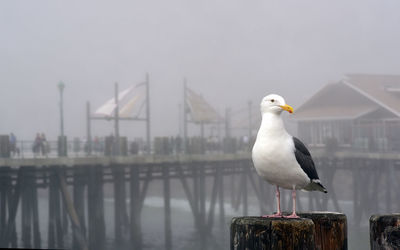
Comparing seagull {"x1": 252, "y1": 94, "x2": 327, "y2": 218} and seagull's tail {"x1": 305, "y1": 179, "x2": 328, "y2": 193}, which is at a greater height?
seagull {"x1": 252, "y1": 94, "x2": 327, "y2": 218}

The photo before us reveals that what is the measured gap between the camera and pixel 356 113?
23047 mm

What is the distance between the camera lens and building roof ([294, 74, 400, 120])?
22.2m

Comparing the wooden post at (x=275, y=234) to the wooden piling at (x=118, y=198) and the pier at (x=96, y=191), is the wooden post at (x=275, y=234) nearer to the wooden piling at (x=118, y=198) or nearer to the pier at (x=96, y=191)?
the pier at (x=96, y=191)

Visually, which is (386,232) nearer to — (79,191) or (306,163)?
(306,163)

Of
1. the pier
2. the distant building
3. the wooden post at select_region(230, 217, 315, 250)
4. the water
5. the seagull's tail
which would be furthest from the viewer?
the distant building

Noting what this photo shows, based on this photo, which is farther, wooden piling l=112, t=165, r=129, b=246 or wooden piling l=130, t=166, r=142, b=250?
wooden piling l=112, t=165, r=129, b=246

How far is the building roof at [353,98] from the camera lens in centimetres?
2219

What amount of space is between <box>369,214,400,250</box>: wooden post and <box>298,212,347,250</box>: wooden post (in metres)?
0.13

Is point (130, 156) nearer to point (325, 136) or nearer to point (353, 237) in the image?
point (353, 237)

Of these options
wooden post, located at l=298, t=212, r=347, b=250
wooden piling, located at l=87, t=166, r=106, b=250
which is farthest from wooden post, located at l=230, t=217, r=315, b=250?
wooden piling, located at l=87, t=166, r=106, b=250

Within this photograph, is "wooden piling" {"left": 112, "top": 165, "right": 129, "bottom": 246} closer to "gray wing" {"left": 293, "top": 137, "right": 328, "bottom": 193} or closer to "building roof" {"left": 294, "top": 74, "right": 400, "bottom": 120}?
"building roof" {"left": 294, "top": 74, "right": 400, "bottom": 120}

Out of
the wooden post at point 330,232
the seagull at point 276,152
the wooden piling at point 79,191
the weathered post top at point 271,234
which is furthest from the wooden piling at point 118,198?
the weathered post top at point 271,234

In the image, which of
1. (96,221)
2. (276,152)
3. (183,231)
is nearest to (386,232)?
(276,152)

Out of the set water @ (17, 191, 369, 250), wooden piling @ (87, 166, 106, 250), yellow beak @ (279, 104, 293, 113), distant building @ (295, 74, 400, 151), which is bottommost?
water @ (17, 191, 369, 250)
